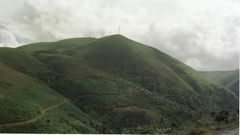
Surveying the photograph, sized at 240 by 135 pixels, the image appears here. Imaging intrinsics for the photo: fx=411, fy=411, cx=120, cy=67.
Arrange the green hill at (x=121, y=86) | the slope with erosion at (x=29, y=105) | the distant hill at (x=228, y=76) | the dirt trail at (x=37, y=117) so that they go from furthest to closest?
the distant hill at (x=228, y=76)
the green hill at (x=121, y=86)
the slope with erosion at (x=29, y=105)
the dirt trail at (x=37, y=117)

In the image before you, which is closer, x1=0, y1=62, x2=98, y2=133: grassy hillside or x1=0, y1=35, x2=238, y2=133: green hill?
x1=0, y1=62, x2=98, y2=133: grassy hillside

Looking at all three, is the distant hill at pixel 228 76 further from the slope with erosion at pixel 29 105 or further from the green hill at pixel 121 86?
the slope with erosion at pixel 29 105

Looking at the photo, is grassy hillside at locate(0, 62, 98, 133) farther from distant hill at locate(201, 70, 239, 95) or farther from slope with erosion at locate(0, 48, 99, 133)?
Answer: distant hill at locate(201, 70, 239, 95)

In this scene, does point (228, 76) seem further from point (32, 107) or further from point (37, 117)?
point (37, 117)

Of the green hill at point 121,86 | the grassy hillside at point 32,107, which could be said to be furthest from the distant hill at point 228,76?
the grassy hillside at point 32,107

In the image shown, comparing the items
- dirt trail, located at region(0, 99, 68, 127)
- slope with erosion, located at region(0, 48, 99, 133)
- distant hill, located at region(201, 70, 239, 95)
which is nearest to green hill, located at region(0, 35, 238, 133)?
slope with erosion, located at region(0, 48, 99, 133)

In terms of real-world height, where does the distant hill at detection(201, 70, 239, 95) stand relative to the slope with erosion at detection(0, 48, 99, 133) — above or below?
above

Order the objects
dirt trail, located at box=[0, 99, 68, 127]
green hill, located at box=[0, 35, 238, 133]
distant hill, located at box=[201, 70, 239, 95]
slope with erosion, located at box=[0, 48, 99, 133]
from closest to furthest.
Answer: dirt trail, located at box=[0, 99, 68, 127] < slope with erosion, located at box=[0, 48, 99, 133] < green hill, located at box=[0, 35, 238, 133] < distant hill, located at box=[201, 70, 239, 95]

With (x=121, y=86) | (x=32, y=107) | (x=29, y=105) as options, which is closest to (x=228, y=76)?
(x=121, y=86)

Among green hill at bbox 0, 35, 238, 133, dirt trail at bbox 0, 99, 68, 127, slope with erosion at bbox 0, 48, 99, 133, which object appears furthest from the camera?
green hill at bbox 0, 35, 238, 133

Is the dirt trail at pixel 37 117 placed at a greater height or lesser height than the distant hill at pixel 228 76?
lesser
